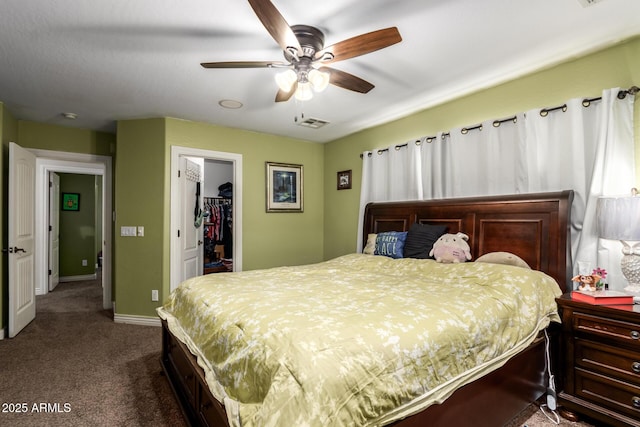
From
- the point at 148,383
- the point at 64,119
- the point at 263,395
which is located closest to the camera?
the point at 263,395

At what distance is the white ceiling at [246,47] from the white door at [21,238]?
2.16 ft

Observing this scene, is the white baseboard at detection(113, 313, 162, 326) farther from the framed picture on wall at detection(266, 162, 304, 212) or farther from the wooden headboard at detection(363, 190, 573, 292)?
the wooden headboard at detection(363, 190, 573, 292)

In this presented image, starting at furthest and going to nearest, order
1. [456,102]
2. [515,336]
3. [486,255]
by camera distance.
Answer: [456,102] < [486,255] < [515,336]

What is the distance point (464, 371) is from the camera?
1.48 meters

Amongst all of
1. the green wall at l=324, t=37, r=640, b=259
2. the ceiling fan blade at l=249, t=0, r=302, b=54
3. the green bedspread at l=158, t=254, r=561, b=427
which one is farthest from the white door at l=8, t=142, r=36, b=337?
the green wall at l=324, t=37, r=640, b=259

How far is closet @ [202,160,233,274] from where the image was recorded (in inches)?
229

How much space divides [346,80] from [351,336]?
172 cm

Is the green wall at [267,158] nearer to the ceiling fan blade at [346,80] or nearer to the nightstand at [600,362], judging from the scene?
the nightstand at [600,362]

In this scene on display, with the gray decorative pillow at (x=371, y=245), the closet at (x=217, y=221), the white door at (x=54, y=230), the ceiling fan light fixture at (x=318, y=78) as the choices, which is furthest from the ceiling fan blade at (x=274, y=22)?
the white door at (x=54, y=230)

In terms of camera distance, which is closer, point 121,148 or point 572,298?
point 572,298

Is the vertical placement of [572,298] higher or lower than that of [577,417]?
higher

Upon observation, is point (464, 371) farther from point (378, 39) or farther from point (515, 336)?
point (378, 39)

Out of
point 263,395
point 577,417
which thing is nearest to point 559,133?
point 577,417

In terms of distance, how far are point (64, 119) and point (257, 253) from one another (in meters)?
2.83
